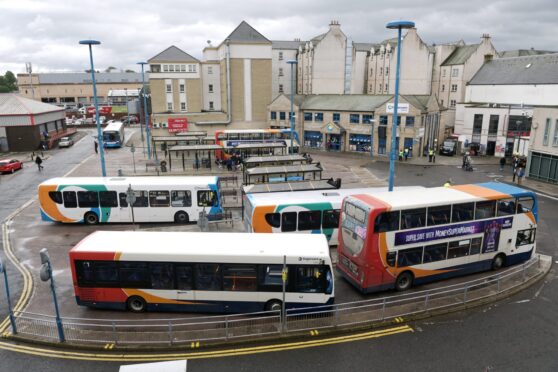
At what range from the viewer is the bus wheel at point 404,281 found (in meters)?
14.9

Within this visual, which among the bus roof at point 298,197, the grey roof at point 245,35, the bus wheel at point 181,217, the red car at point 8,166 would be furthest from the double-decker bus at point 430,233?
the grey roof at point 245,35

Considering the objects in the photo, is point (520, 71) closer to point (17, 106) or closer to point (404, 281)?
point (404, 281)

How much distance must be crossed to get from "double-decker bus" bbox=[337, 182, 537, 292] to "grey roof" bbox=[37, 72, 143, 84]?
126 m

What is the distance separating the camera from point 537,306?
45.8 ft

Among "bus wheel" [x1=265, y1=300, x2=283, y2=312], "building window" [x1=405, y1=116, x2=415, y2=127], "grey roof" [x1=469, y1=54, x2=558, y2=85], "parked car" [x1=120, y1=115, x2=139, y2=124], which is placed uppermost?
"grey roof" [x1=469, y1=54, x2=558, y2=85]

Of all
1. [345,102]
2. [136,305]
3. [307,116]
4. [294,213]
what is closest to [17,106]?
[307,116]

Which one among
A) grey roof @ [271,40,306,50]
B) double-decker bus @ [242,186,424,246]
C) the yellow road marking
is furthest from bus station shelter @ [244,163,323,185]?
grey roof @ [271,40,306,50]

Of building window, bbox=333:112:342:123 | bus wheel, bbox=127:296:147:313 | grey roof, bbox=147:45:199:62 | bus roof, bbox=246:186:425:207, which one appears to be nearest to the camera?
bus wheel, bbox=127:296:147:313

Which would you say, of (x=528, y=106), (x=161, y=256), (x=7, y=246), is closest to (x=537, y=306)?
(x=161, y=256)

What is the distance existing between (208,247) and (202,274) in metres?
0.88

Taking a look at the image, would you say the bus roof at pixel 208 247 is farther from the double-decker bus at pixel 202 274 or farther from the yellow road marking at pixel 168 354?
the yellow road marking at pixel 168 354

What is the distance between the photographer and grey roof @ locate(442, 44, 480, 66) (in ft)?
201

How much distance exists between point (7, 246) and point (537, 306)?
2312cm

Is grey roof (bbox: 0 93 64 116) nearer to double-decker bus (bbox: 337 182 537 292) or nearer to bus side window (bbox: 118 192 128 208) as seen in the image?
bus side window (bbox: 118 192 128 208)
